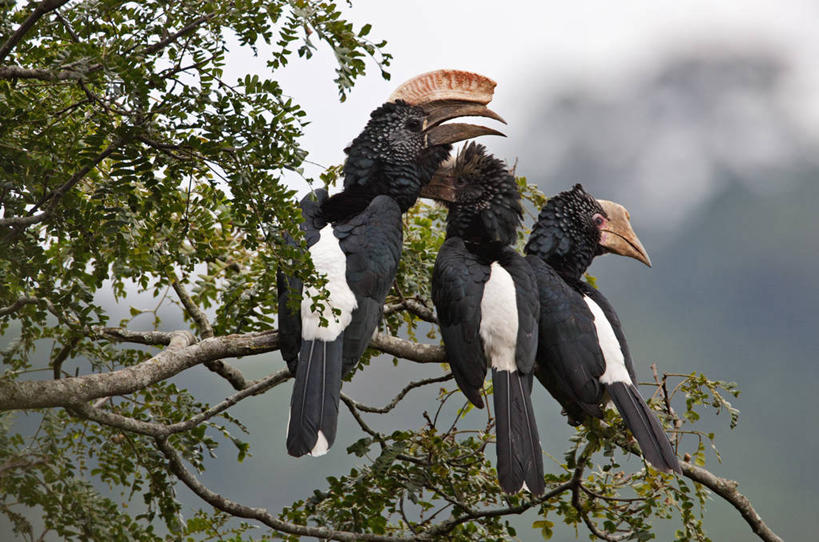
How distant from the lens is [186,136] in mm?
2148

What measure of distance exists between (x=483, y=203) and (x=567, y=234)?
411 millimetres

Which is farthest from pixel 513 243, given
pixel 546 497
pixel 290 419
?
pixel 290 419

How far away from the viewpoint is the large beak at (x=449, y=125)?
3576 millimetres

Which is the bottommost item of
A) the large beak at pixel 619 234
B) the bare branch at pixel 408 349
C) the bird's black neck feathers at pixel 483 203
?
the bare branch at pixel 408 349

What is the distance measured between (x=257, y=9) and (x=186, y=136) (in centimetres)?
39

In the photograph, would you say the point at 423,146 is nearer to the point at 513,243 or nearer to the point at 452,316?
the point at 513,243

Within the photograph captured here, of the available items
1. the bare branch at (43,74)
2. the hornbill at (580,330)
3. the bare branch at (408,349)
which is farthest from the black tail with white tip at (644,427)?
the bare branch at (43,74)

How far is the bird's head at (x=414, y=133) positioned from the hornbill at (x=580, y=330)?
1.76ft

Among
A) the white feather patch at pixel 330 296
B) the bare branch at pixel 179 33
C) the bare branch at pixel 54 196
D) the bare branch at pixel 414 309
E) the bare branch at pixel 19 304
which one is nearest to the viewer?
the bare branch at pixel 54 196

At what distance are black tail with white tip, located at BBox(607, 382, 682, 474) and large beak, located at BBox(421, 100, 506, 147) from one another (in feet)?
4.39

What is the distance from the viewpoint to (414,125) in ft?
11.6

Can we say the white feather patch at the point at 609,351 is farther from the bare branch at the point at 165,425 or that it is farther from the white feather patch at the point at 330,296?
the bare branch at the point at 165,425

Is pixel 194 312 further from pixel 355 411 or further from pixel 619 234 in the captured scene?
pixel 619 234

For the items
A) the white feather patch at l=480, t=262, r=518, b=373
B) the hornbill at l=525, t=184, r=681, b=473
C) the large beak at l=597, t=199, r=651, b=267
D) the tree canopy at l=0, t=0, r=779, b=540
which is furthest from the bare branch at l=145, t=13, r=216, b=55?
the large beak at l=597, t=199, r=651, b=267
